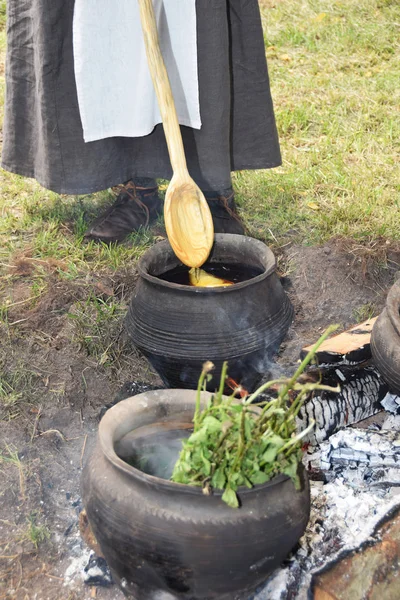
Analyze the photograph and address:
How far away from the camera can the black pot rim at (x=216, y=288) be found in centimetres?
242

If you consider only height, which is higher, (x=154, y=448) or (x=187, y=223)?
(x=187, y=223)

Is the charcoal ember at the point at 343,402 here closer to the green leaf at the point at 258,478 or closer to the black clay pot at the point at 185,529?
the black clay pot at the point at 185,529

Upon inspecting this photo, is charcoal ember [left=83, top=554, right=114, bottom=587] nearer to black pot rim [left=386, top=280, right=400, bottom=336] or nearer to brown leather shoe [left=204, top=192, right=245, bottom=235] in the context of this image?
black pot rim [left=386, top=280, right=400, bottom=336]

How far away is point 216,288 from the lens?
242cm

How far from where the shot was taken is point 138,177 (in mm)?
3912

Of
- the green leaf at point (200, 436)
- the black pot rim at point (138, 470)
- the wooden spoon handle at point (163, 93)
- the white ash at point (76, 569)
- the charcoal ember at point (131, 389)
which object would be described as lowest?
the white ash at point (76, 569)

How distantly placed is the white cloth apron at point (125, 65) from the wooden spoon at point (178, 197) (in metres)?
0.36

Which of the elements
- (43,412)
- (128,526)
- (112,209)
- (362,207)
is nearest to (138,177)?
(112,209)

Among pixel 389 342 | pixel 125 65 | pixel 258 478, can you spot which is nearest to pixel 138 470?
pixel 258 478

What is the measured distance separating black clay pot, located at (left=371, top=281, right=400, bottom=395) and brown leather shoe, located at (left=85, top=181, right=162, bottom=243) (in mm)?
1750

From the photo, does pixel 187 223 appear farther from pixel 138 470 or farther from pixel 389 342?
pixel 138 470

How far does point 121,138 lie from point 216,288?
1.55 m

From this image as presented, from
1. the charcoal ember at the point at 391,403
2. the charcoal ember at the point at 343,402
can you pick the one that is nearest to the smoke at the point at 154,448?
the charcoal ember at the point at 343,402

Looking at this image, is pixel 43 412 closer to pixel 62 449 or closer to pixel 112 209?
pixel 62 449
